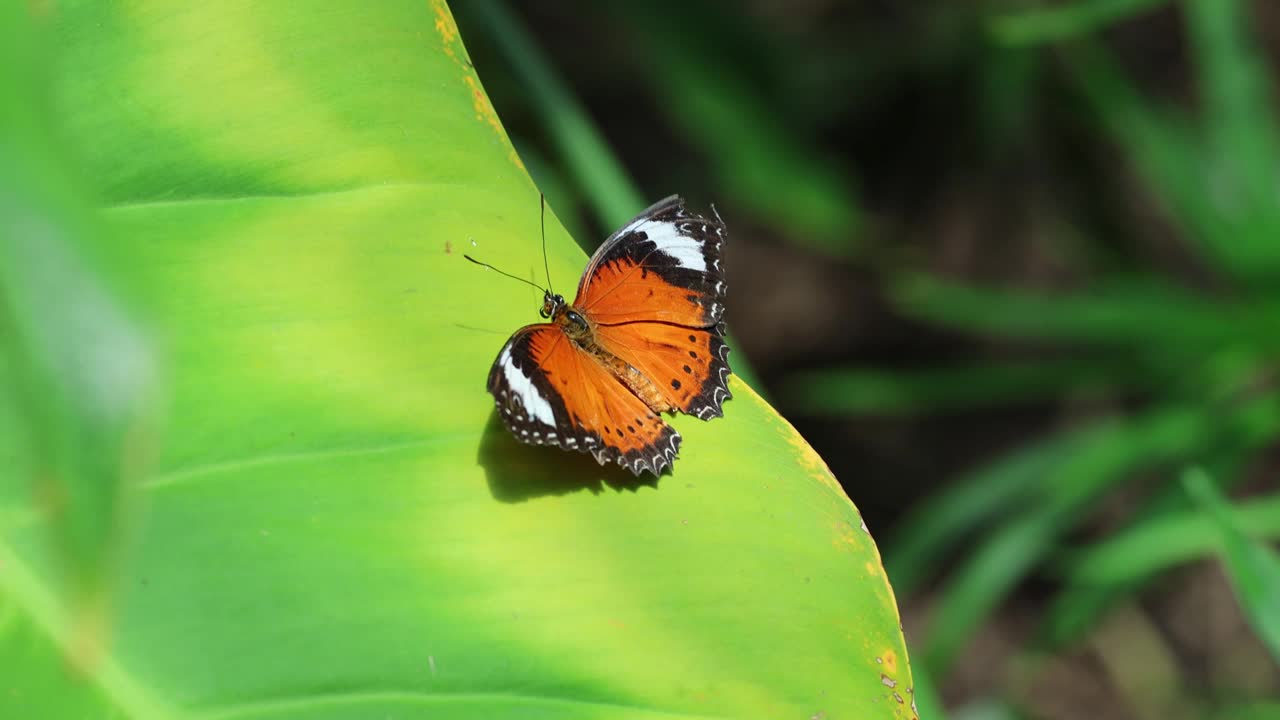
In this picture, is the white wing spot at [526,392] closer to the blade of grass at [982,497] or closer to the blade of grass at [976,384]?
the blade of grass at [982,497]

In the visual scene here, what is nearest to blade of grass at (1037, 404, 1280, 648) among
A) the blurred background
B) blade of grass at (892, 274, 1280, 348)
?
the blurred background

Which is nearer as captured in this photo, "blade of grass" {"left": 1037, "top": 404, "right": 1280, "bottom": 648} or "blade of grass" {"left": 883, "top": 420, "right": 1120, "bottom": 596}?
"blade of grass" {"left": 1037, "top": 404, "right": 1280, "bottom": 648}

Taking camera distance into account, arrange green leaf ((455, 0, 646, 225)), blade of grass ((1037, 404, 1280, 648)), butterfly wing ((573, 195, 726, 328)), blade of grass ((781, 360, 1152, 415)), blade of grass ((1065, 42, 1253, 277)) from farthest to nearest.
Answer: blade of grass ((781, 360, 1152, 415)) → blade of grass ((1065, 42, 1253, 277)) → blade of grass ((1037, 404, 1280, 648)) → green leaf ((455, 0, 646, 225)) → butterfly wing ((573, 195, 726, 328))

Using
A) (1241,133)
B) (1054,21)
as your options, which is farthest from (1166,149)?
(1054,21)

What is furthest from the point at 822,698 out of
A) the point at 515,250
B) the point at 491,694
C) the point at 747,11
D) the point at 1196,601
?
the point at 1196,601

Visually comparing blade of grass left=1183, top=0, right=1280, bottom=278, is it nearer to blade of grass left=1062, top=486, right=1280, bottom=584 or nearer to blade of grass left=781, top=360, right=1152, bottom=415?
blade of grass left=781, top=360, right=1152, bottom=415

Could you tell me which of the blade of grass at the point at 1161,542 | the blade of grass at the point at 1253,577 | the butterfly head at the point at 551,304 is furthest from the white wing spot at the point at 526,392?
the blade of grass at the point at 1161,542

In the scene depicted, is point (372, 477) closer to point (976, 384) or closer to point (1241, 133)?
point (976, 384)
